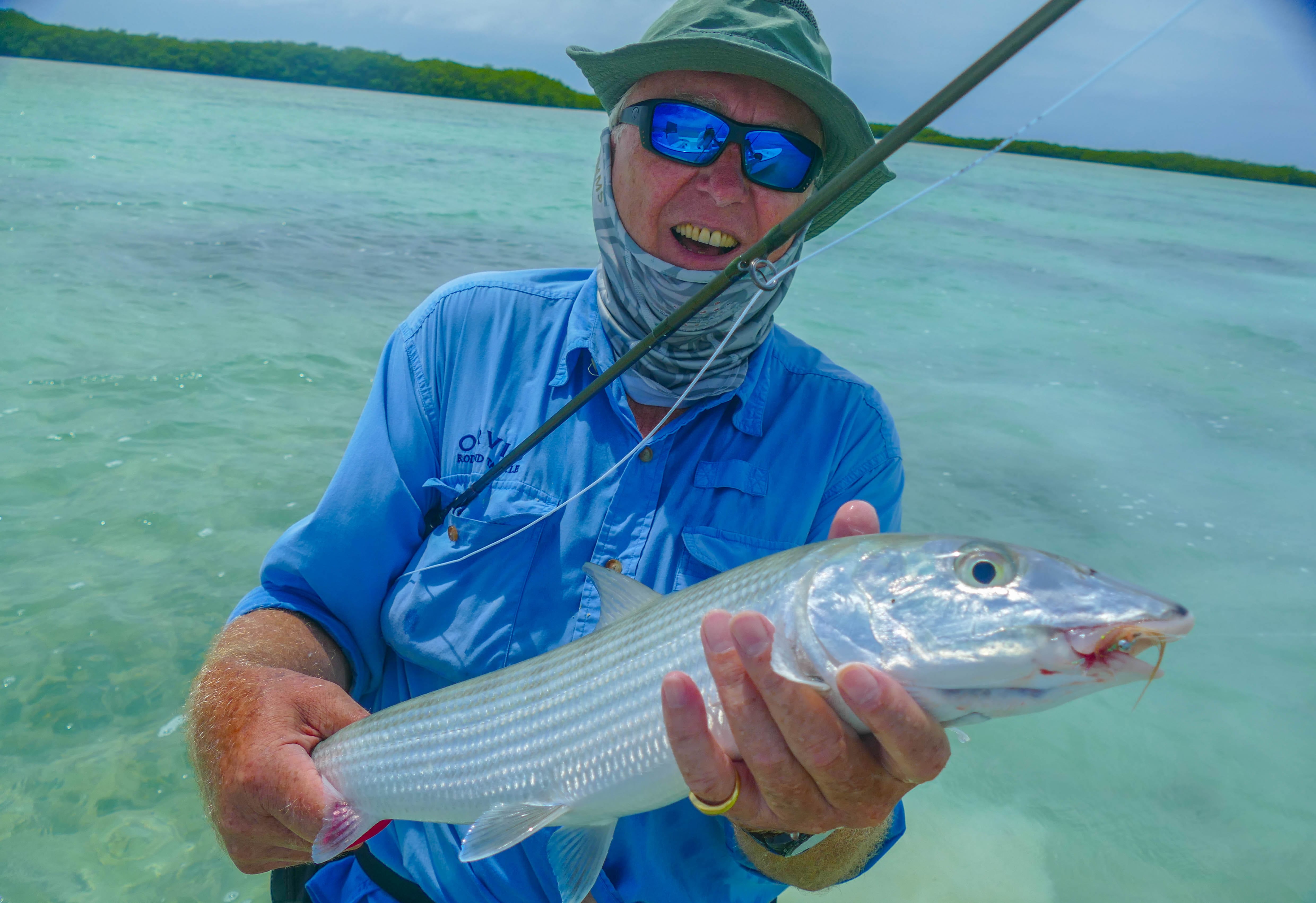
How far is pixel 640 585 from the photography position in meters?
1.77

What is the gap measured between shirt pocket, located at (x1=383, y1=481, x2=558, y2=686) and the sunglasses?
2.96 feet

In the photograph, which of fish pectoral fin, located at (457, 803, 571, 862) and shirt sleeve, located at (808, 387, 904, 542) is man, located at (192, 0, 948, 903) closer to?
shirt sleeve, located at (808, 387, 904, 542)

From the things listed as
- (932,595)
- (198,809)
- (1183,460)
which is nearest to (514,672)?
(932,595)

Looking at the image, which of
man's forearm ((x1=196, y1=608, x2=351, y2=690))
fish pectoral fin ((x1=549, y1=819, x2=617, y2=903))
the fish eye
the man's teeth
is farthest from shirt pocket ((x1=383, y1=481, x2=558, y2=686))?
the fish eye

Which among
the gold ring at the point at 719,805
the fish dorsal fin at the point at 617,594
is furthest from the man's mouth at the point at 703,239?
the gold ring at the point at 719,805

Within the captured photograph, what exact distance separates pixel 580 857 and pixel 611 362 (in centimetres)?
117

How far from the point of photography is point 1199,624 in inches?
206

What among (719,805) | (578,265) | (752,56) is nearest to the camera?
(719,805)

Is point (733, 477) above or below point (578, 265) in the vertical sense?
above

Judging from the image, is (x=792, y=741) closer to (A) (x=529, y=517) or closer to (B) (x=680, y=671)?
(B) (x=680, y=671)

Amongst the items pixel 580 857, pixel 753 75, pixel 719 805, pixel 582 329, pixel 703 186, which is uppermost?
pixel 753 75

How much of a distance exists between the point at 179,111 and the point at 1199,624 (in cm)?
3552

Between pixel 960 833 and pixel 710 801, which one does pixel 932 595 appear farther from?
pixel 960 833

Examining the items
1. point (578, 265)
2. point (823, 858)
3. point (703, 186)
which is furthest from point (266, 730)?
point (578, 265)
